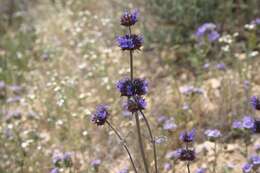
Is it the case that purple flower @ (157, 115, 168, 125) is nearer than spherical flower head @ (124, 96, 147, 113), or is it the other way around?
spherical flower head @ (124, 96, 147, 113)

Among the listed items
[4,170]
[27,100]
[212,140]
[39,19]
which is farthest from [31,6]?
[212,140]

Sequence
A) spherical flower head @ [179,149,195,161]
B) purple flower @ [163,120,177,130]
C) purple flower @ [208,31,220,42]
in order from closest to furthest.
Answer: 1. spherical flower head @ [179,149,195,161]
2. purple flower @ [163,120,177,130]
3. purple flower @ [208,31,220,42]

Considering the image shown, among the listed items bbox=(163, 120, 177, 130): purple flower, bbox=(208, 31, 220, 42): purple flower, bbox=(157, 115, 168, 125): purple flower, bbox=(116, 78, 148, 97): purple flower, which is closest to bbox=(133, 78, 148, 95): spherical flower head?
bbox=(116, 78, 148, 97): purple flower

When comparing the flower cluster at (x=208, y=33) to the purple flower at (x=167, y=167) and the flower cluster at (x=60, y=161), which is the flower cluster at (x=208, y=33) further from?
the flower cluster at (x=60, y=161)

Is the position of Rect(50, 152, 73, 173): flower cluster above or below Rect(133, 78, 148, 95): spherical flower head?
below

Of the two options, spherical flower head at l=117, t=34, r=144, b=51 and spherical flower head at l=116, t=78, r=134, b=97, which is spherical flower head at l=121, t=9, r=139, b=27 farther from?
spherical flower head at l=116, t=78, r=134, b=97

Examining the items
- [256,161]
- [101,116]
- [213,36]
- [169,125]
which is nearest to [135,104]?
[101,116]

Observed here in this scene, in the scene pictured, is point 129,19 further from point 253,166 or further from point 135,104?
point 253,166
